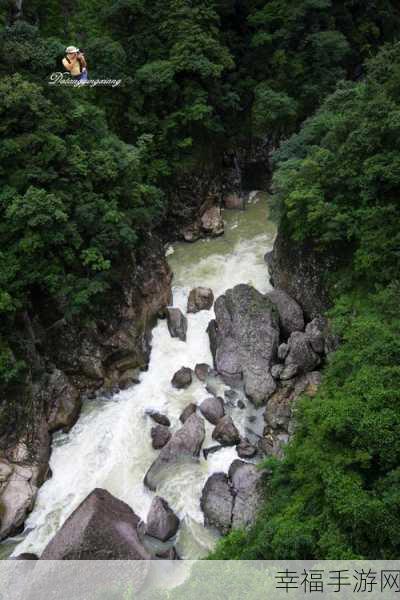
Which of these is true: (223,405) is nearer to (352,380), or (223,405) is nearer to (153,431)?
(153,431)

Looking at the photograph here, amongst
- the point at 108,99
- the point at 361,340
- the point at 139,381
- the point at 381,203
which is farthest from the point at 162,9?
the point at 361,340

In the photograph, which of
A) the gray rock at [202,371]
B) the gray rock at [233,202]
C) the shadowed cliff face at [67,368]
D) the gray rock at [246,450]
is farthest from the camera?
the gray rock at [233,202]

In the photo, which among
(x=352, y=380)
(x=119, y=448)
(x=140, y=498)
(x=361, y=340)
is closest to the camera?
(x=352, y=380)

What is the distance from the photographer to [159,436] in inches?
631

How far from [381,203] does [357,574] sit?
447 inches

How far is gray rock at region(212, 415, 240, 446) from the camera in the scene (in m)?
15.8

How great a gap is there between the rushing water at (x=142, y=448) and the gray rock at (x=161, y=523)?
0.33m

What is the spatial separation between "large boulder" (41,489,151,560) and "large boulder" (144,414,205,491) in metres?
1.66

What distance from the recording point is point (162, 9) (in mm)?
24062

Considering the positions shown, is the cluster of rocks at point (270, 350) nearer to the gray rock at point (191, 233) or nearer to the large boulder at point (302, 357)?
the large boulder at point (302, 357)

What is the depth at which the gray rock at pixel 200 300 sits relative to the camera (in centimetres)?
2106

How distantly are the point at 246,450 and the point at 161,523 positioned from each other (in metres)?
3.74

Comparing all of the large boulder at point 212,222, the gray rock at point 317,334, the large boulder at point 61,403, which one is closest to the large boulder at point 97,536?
the large boulder at point 61,403

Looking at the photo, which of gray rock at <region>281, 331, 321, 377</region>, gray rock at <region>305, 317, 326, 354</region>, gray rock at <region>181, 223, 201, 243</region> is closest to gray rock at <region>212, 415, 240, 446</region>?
gray rock at <region>281, 331, 321, 377</region>
